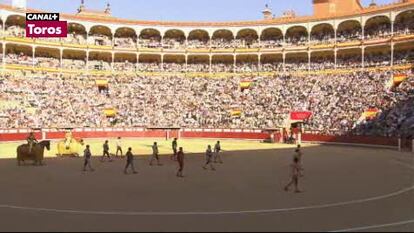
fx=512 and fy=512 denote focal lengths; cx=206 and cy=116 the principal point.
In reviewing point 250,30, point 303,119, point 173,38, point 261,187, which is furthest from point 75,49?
point 261,187

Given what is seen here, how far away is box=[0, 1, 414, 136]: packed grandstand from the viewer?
4969cm

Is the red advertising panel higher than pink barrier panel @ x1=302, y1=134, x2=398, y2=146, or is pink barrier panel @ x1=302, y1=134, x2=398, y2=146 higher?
the red advertising panel

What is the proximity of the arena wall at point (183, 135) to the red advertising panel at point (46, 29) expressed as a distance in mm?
16615

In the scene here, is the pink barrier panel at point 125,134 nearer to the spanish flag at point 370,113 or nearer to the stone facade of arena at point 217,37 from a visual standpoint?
the stone facade of arena at point 217,37

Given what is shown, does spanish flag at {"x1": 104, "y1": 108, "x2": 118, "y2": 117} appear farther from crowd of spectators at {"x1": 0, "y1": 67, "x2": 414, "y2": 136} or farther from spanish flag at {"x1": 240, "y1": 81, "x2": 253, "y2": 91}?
spanish flag at {"x1": 240, "y1": 81, "x2": 253, "y2": 91}

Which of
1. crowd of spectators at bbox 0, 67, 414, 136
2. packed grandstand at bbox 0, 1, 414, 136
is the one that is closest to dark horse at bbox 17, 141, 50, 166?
crowd of spectators at bbox 0, 67, 414, 136

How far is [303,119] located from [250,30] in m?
20.8

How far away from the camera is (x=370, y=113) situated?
4522 cm

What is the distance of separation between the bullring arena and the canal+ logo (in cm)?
97

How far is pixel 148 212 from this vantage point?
13.1m

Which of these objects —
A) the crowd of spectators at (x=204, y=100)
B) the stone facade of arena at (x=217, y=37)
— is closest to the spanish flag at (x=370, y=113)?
the crowd of spectators at (x=204, y=100)

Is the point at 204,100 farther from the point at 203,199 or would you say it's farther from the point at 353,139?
the point at 203,199

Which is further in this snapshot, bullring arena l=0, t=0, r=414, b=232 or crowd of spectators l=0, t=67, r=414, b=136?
crowd of spectators l=0, t=67, r=414, b=136

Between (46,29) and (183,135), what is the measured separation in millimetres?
22783
